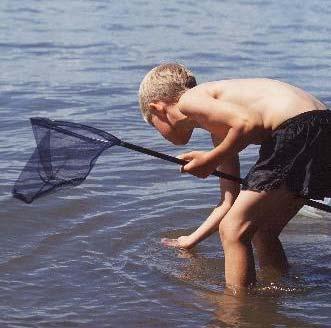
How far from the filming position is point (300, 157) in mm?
4742

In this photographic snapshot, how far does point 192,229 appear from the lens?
643 cm

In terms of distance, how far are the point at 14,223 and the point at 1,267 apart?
859 millimetres

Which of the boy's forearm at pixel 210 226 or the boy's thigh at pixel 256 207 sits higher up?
the boy's thigh at pixel 256 207

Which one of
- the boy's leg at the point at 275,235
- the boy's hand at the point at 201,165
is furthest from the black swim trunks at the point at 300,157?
the boy's hand at the point at 201,165

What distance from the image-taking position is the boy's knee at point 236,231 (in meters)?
4.85

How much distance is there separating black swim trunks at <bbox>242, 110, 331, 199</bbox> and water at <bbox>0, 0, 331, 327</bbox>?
0.68m

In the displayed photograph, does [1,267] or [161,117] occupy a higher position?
[161,117]

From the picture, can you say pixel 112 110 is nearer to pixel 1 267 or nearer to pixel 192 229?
pixel 192 229

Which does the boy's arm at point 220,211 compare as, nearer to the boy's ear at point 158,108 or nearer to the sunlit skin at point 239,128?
the sunlit skin at point 239,128

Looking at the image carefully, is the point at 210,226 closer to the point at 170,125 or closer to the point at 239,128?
the point at 170,125

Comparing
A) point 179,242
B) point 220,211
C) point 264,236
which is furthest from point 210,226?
point 264,236

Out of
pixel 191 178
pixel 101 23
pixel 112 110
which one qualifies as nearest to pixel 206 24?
pixel 101 23

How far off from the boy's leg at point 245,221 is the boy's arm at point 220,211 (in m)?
0.55

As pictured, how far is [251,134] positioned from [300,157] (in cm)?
29
